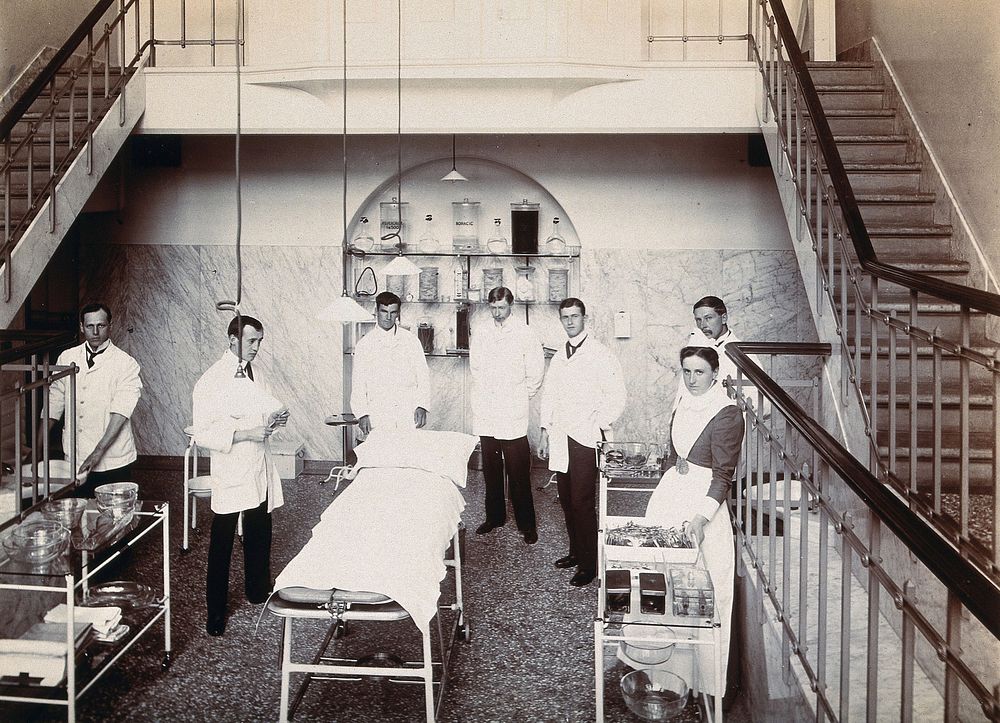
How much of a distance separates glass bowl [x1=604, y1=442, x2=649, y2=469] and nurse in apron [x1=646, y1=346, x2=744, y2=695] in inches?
20.4

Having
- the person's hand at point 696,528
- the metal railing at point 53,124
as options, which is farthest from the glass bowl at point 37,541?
the person's hand at point 696,528

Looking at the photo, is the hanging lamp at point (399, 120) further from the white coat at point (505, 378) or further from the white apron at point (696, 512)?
the white apron at point (696, 512)

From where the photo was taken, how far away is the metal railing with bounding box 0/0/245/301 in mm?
6246

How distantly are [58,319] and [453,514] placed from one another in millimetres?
6408

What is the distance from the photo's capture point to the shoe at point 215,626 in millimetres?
5312

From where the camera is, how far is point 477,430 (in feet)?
24.2

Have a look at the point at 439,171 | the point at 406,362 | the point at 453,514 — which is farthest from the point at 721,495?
the point at 439,171

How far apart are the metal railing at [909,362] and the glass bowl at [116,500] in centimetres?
368

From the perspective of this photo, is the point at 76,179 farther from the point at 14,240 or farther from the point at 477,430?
the point at 477,430

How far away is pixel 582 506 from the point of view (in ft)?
20.2

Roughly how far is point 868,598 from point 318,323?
23.9 feet

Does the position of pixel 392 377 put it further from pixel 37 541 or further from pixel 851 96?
pixel 851 96

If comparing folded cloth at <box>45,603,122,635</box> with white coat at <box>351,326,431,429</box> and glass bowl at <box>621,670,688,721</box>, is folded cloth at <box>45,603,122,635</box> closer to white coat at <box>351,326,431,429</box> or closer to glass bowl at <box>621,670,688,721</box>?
glass bowl at <box>621,670,688,721</box>

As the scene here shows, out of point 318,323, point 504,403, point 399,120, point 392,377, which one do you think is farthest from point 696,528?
point 318,323
